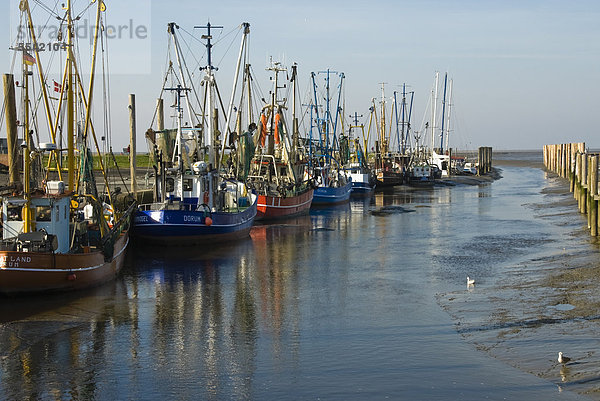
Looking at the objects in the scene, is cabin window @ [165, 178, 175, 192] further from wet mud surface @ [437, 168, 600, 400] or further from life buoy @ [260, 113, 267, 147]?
life buoy @ [260, 113, 267, 147]

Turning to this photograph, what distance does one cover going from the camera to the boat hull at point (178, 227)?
1277 inches

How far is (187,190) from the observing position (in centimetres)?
3481

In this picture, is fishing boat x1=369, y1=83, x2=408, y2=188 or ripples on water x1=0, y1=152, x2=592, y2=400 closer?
ripples on water x1=0, y1=152, x2=592, y2=400

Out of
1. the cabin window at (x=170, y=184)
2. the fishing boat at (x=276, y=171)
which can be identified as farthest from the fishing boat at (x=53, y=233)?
the fishing boat at (x=276, y=171)

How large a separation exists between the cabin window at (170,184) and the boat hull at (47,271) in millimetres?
10991

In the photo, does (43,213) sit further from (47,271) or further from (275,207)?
(275,207)

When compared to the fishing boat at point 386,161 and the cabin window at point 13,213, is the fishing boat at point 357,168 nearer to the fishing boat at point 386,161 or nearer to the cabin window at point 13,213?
the fishing boat at point 386,161

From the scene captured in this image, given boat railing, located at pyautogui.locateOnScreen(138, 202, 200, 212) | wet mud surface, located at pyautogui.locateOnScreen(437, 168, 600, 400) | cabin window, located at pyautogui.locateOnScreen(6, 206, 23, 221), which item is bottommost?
wet mud surface, located at pyautogui.locateOnScreen(437, 168, 600, 400)

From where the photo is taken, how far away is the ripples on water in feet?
48.0

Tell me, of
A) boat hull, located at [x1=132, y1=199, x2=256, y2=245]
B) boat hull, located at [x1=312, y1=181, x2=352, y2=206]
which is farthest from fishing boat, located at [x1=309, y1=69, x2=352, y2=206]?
boat hull, located at [x1=132, y1=199, x2=256, y2=245]

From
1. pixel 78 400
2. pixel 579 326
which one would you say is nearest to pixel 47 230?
pixel 78 400

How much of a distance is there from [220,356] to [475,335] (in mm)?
6035

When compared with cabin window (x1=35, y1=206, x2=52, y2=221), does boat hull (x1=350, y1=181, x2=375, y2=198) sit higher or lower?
lower

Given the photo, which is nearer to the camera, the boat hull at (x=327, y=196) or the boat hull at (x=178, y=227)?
the boat hull at (x=178, y=227)
